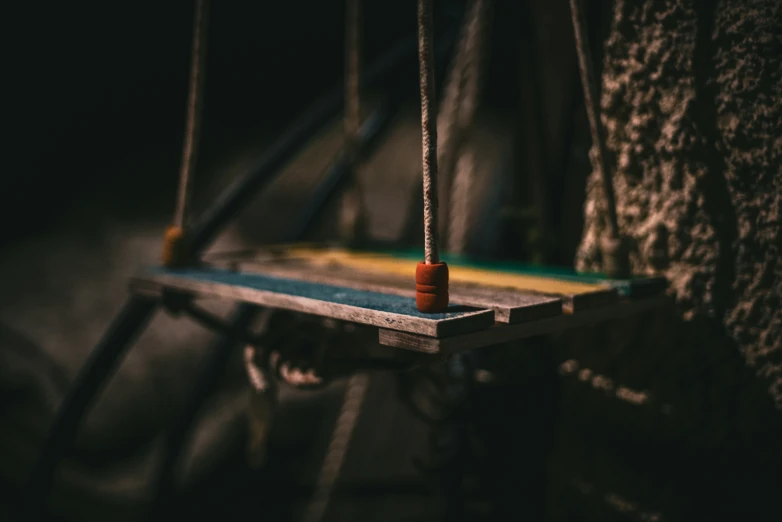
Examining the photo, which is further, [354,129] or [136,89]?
[136,89]

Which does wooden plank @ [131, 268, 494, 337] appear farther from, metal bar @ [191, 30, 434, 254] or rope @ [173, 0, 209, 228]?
metal bar @ [191, 30, 434, 254]

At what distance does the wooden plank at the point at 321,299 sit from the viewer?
3.47ft

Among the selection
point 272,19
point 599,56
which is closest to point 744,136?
point 599,56

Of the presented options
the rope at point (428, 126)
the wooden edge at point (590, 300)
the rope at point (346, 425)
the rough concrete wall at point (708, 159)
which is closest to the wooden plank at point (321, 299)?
the rope at point (428, 126)

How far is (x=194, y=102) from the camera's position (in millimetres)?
1661

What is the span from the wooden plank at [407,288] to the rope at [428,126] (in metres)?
0.17

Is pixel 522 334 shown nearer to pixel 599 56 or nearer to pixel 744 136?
pixel 744 136

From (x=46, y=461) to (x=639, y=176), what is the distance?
2170 millimetres

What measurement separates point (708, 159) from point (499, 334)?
77cm

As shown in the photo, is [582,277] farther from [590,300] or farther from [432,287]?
[432,287]

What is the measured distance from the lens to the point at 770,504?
59.7 inches

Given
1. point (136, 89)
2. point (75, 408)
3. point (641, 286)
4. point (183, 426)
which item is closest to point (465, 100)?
point (641, 286)

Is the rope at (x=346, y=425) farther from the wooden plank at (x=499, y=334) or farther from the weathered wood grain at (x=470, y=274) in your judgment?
the wooden plank at (x=499, y=334)

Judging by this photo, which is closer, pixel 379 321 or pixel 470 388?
pixel 379 321
